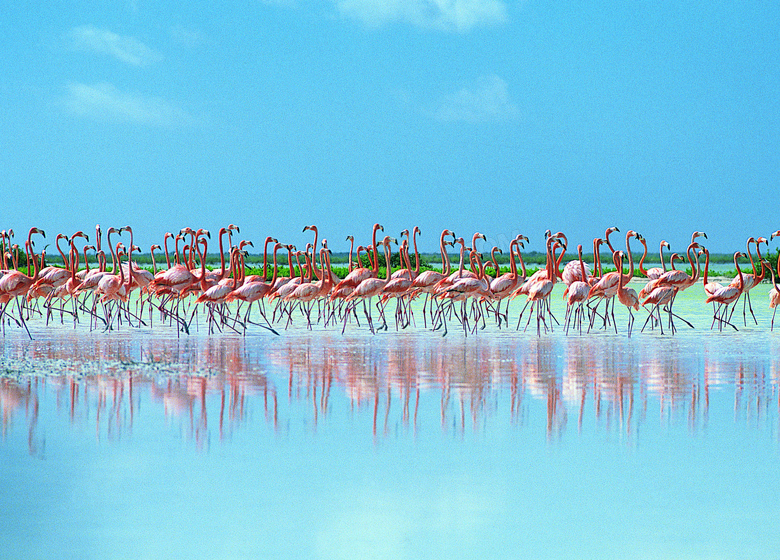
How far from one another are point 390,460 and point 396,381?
9.21 ft

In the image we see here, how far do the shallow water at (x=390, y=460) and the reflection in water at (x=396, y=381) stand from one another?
36mm

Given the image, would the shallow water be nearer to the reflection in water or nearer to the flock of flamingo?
the reflection in water

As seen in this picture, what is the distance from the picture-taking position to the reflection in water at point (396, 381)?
6.16 metres

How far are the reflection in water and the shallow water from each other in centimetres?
4

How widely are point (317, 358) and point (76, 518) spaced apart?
18.3 feet

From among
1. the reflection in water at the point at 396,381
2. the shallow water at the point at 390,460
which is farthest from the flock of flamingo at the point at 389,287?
the shallow water at the point at 390,460

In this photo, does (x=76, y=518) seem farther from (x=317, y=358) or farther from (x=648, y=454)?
(x=317, y=358)

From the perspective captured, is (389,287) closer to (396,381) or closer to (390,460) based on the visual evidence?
(396,381)

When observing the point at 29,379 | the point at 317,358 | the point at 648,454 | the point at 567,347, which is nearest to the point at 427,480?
the point at 648,454

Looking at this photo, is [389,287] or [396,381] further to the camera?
[389,287]

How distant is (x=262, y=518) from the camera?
4160mm

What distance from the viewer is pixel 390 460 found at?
502cm

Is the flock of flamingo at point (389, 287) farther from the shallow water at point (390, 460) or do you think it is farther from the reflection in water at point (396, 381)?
the shallow water at point (390, 460)

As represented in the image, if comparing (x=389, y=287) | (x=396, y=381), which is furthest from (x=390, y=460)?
(x=389, y=287)
